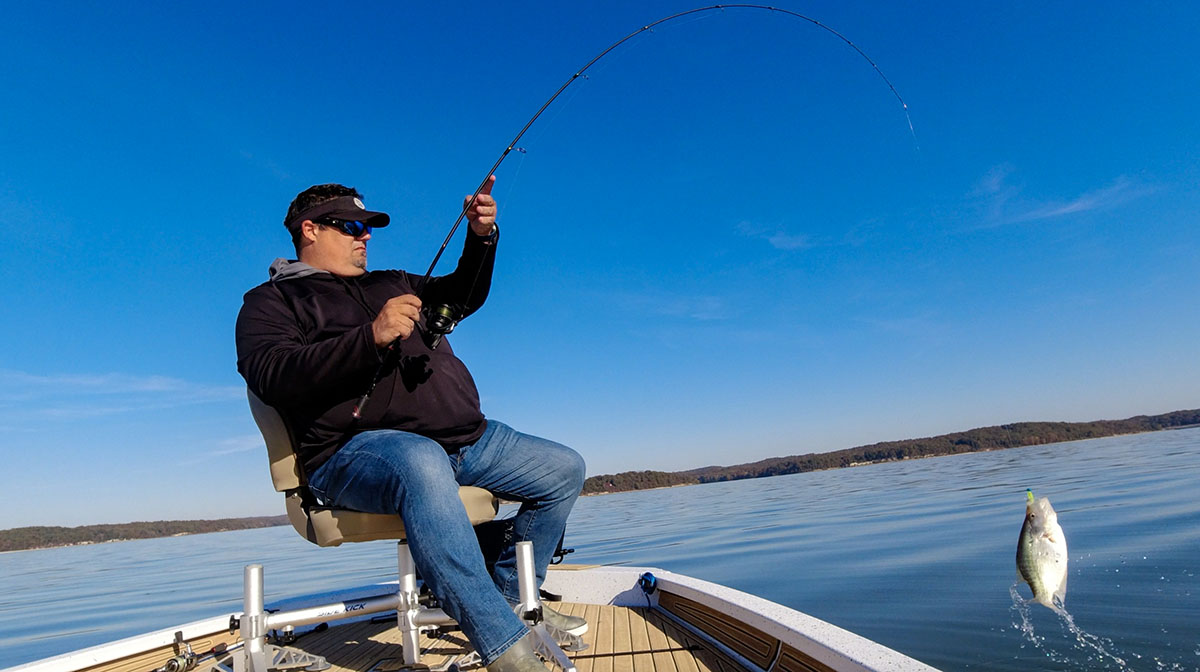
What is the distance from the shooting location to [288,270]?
102 inches

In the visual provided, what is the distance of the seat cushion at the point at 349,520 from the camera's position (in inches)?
92.4

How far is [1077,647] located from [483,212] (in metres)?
3.92

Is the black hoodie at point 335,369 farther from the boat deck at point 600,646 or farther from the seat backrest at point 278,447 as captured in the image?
the boat deck at point 600,646

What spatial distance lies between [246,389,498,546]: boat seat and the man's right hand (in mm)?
605

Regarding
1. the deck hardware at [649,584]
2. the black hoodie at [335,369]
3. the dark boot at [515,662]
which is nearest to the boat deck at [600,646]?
the deck hardware at [649,584]

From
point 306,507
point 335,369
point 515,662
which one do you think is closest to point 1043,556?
point 515,662

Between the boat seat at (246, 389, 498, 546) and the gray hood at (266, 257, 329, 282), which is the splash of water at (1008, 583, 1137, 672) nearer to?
the boat seat at (246, 389, 498, 546)

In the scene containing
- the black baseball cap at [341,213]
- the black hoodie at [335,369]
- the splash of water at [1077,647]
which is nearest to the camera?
the black hoodie at [335,369]

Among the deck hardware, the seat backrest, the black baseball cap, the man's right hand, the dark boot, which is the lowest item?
the deck hardware

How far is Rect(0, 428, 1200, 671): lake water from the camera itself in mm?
3945

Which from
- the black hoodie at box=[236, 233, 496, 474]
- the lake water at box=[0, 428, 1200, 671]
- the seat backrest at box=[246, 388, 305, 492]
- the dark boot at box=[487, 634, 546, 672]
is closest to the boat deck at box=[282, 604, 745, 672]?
the dark boot at box=[487, 634, 546, 672]

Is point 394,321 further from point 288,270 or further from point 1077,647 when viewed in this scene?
point 1077,647

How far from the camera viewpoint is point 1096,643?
12.3ft

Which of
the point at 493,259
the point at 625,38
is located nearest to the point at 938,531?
the point at 625,38
